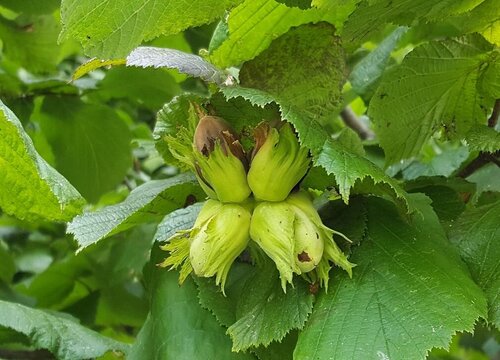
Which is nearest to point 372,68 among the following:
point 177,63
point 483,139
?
point 483,139

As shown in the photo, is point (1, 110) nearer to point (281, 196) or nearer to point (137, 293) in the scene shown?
point (281, 196)

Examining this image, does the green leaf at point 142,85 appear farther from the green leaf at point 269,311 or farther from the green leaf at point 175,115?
the green leaf at point 269,311

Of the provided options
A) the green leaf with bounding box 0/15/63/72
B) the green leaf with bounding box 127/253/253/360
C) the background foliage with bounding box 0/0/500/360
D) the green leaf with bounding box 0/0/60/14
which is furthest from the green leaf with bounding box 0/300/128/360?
the green leaf with bounding box 0/15/63/72

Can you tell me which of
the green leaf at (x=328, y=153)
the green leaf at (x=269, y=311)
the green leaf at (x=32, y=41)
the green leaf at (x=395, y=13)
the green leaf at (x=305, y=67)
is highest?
the green leaf at (x=395, y=13)

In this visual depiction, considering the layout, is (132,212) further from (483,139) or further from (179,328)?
(483,139)

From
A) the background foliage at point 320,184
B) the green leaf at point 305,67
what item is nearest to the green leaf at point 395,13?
the background foliage at point 320,184

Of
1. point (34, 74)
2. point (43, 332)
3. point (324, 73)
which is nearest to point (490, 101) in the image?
point (324, 73)
